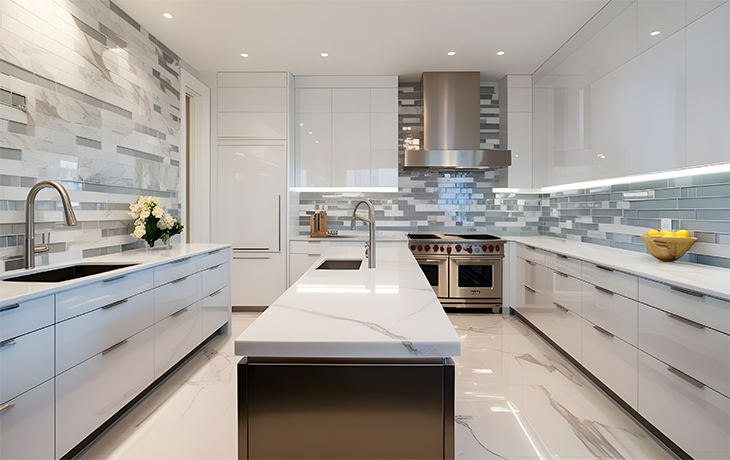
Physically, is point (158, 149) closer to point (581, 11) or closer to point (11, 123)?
point (11, 123)

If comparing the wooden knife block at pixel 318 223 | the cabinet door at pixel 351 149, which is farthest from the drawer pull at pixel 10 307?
the cabinet door at pixel 351 149

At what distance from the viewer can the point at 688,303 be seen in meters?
1.62

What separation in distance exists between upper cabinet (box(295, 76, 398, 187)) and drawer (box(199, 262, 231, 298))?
147 centimetres

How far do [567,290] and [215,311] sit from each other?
9.37ft

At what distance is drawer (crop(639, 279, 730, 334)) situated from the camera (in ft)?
4.79

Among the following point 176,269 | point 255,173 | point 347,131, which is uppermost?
point 347,131

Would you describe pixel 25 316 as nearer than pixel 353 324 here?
No

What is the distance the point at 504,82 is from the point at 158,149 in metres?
3.79

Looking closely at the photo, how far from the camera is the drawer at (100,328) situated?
1607 millimetres

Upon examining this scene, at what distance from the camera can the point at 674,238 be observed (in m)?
2.18

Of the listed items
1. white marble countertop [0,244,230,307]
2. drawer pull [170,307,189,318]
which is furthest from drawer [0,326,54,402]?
drawer pull [170,307,189,318]

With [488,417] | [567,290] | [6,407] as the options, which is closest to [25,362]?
[6,407]

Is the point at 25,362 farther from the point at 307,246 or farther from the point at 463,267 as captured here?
the point at 463,267

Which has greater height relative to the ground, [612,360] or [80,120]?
[80,120]
